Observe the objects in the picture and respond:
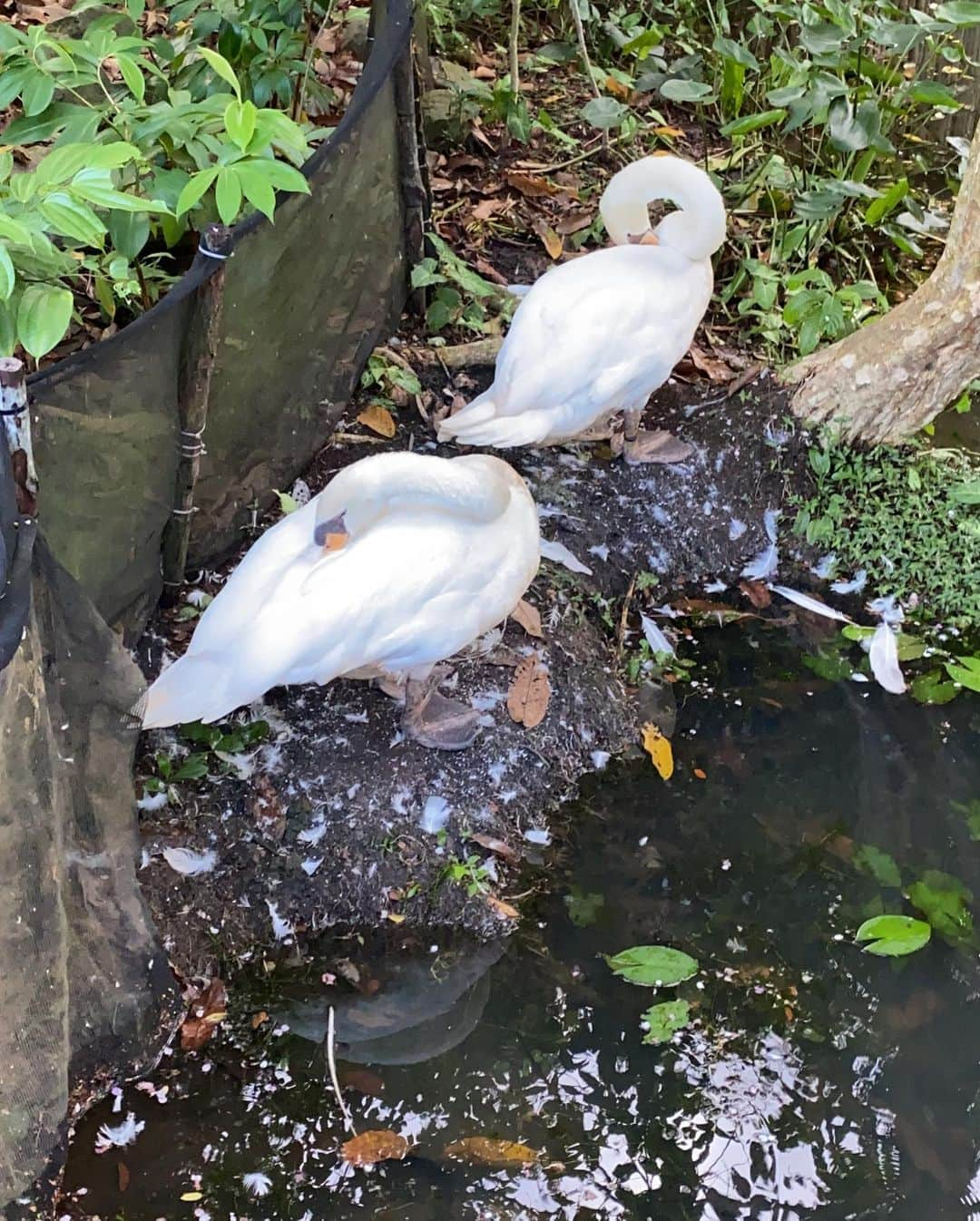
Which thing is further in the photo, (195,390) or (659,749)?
(659,749)

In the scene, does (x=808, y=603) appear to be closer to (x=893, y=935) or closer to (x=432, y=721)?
(x=893, y=935)

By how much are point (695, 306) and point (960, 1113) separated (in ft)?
7.14

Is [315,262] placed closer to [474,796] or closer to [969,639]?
[474,796]

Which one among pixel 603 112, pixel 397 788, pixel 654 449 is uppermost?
pixel 603 112

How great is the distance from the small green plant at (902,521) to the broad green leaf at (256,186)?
2.19 metres

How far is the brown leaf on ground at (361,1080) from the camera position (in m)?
2.58

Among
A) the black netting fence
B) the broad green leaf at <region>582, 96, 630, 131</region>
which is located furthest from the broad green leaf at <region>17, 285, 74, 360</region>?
the broad green leaf at <region>582, 96, 630, 131</region>

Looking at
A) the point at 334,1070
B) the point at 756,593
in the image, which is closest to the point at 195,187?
the point at 334,1070

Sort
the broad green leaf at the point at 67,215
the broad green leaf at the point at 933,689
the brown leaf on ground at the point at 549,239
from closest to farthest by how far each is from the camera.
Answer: the broad green leaf at the point at 67,215, the broad green leaf at the point at 933,689, the brown leaf on ground at the point at 549,239

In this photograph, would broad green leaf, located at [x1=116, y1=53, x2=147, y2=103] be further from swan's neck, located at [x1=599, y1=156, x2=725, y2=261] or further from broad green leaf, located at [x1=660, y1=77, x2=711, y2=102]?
broad green leaf, located at [x1=660, y1=77, x2=711, y2=102]

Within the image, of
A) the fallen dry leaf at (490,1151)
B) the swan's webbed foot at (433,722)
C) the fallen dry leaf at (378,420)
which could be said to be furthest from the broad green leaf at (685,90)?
the fallen dry leaf at (490,1151)

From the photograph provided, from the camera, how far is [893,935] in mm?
2912

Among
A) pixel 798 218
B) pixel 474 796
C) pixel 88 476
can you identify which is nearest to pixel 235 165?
pixel 88 476

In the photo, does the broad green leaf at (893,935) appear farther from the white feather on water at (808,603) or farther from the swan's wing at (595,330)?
the swan's wing at (595,330)
